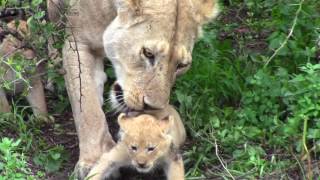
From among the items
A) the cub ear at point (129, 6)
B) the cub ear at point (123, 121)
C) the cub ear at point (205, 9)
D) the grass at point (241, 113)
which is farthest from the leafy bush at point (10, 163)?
the cub ear at point (205, 9)

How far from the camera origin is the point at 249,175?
492 centimetres

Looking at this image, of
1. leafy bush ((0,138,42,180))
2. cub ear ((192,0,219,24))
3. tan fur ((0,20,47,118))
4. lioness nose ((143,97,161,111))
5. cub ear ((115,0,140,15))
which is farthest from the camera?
tan fur ((0,20,47,118))

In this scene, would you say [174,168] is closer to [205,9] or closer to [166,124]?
[166,124]

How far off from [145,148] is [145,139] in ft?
0.13

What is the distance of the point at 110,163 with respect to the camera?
16.0ft

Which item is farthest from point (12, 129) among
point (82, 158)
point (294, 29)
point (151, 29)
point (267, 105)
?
point (294, 29)

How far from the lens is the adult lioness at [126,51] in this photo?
495 centimetres

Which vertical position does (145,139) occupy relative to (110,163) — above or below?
above

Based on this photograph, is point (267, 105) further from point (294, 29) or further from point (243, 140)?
point (294, 29)

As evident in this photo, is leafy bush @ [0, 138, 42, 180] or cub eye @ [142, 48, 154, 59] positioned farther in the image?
cub eye @ [142, 48, 154, 59]

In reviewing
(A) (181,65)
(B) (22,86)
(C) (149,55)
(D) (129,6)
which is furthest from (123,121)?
(B) (22,86)

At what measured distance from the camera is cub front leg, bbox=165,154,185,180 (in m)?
4.77

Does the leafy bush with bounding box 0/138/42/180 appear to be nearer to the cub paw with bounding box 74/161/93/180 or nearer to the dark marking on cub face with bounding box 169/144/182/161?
the cub paw with bounding box 74/161/93/180

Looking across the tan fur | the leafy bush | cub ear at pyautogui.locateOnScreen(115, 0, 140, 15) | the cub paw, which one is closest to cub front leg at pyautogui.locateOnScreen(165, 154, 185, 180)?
the cub paw
